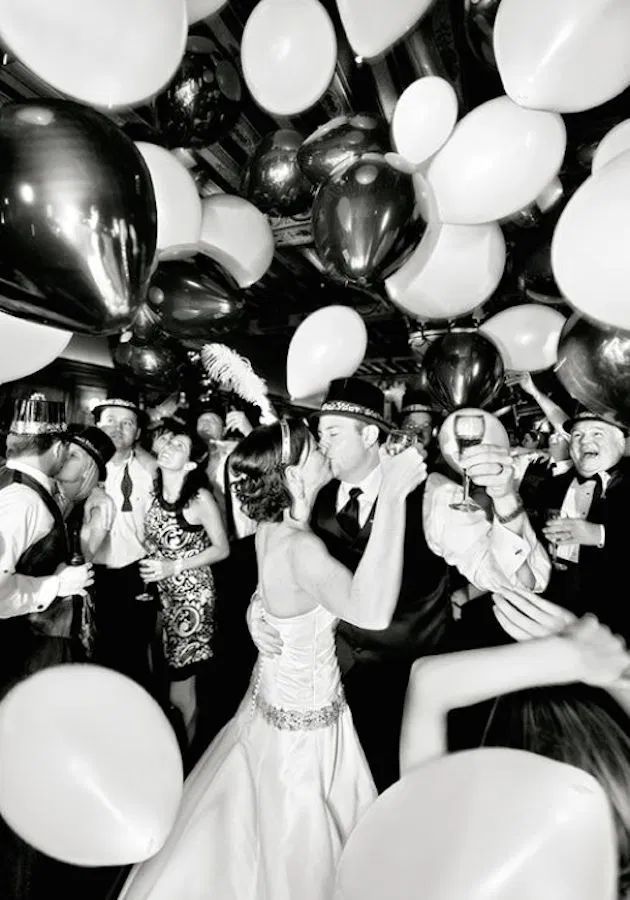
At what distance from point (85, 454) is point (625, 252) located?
2274 millimetres

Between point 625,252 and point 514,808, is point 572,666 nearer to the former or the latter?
point 514,808

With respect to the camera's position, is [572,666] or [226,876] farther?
[226,876]

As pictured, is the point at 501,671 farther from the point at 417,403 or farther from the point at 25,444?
the point at 417,403

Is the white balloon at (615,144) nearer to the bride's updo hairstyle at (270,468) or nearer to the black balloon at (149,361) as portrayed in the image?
the bride's updo hairstyle at (270,468)

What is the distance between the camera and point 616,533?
7.13 feet

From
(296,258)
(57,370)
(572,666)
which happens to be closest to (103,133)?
(572,666)

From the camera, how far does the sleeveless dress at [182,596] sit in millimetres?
2365

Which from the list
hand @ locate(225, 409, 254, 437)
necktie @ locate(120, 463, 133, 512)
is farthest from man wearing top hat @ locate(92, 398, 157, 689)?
hand @ locate(225, 409, 254, 437)

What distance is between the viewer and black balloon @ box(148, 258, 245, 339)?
5.94ft

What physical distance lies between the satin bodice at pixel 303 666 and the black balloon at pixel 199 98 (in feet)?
A: 5.52

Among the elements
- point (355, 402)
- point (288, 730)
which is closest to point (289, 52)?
point (355, 402)

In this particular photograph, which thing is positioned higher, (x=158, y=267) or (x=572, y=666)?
(x=158, y=267)

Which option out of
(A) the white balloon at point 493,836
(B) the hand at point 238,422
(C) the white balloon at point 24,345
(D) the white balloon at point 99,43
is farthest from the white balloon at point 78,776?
(B) the hand at point 238,422

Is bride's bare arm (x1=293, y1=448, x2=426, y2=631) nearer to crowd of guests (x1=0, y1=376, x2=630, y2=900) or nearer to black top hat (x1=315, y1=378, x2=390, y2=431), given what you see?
crowd of guests (x1=0, y1=376, x2=630, y2=900)
